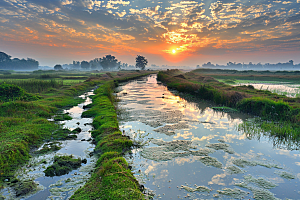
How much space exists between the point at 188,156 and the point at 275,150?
17.6 ft

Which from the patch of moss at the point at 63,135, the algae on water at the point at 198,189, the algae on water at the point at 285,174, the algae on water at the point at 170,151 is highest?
the patch of moss at the point at 63,135

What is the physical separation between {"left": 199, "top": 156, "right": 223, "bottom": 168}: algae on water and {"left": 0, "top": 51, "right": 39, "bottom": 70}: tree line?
599 ft

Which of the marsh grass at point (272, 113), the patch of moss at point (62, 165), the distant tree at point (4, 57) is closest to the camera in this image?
the patch of moss at point (62, 165)

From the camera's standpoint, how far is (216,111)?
59.8ft

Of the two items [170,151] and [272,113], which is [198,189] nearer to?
[170,151]

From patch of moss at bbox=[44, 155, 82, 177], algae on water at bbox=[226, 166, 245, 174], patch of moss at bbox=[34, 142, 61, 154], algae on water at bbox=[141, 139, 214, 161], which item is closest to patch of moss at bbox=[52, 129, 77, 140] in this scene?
patch of moss at bbox=[34, 142, 61, 154]

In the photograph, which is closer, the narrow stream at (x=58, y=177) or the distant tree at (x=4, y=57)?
the narrow stream at (x=58, y=177)

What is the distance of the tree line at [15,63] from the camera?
5399 inches

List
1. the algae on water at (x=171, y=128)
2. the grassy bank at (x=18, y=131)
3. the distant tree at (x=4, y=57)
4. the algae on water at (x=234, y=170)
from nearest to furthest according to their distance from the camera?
the grassy bank at (x=18, y=131), the algae on water at (x=234, y=170), the algae on water at (x=171, y=128), the distant tree at (x=4, y=57)

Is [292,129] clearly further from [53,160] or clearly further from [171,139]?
[53,160]

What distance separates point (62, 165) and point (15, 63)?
198 meters

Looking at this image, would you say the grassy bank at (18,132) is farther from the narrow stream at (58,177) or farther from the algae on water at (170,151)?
the algae on water at (170,151)

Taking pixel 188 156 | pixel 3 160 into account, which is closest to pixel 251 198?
pixel 188 156

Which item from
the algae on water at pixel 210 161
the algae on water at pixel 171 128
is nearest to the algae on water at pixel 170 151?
the algae on water at pixel 210 161
